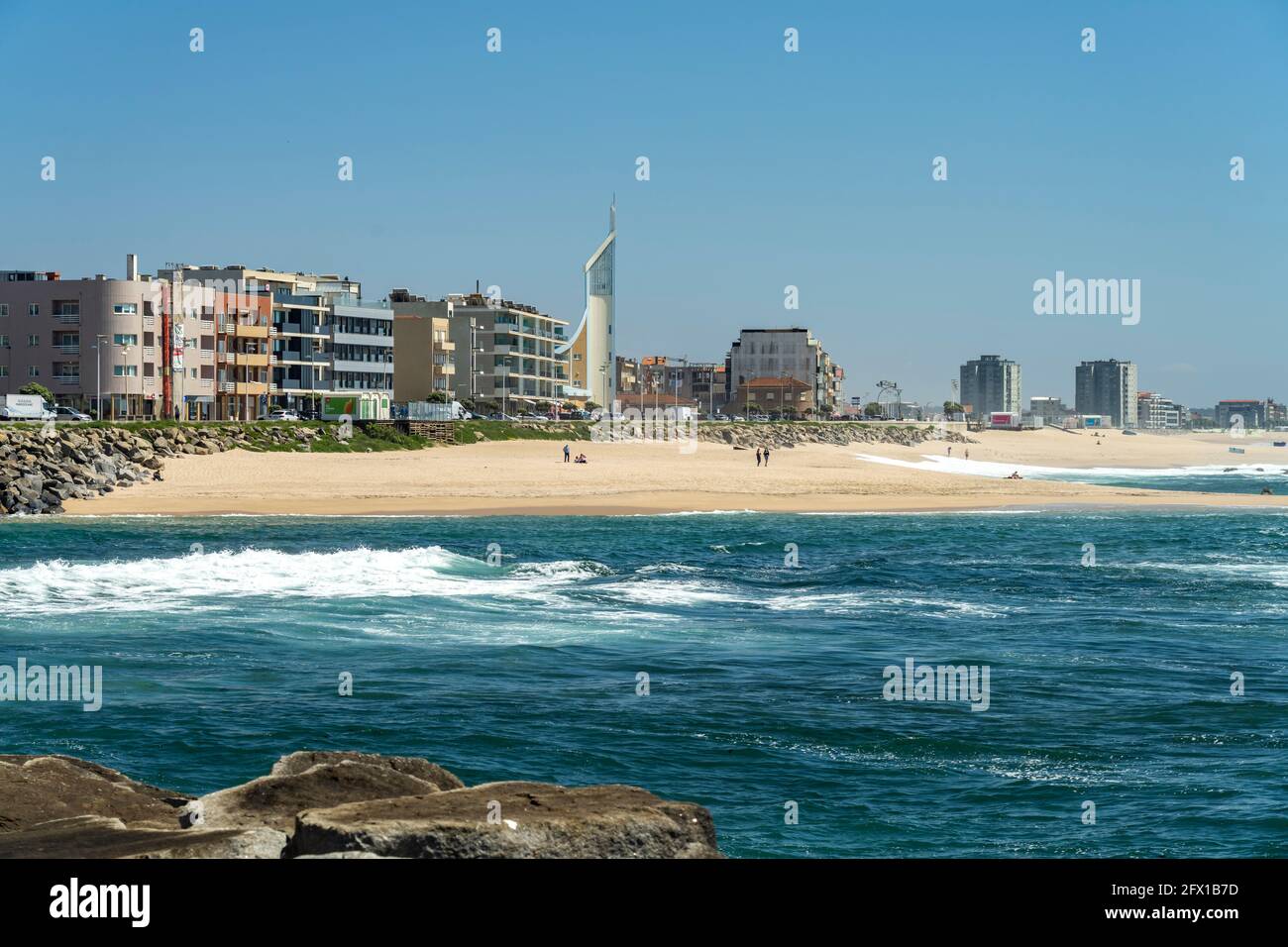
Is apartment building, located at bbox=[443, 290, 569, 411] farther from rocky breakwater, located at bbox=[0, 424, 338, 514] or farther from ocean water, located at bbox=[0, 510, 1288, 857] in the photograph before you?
ocean water, located at bbox=[0, 510, 1288, 857]

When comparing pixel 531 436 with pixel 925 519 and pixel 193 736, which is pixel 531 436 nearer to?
pixel 925 519

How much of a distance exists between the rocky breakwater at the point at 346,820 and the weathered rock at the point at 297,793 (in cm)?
1

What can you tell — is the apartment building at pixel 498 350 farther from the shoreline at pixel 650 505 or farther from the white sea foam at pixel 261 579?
the white sea foam at pixel 261 579

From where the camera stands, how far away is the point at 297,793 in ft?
40.2

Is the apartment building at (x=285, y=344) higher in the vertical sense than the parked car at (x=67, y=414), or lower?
higher

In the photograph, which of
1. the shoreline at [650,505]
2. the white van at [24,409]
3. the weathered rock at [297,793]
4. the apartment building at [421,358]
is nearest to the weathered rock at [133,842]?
the weathered rock at [297,793]

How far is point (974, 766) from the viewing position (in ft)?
55.7

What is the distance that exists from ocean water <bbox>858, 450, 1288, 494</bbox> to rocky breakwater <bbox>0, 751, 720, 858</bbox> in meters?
93.2

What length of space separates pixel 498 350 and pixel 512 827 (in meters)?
162

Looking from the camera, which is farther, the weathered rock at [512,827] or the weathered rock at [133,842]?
the weathered rock at [133,842]

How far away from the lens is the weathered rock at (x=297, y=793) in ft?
38.3

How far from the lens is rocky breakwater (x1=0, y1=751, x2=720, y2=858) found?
9617 mm
